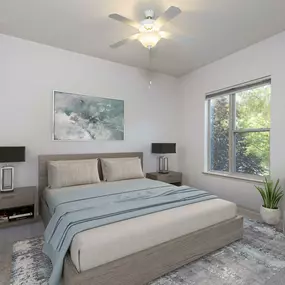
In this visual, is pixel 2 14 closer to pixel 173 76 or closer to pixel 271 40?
pixel 173 76

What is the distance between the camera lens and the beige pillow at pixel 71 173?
302 centimetres

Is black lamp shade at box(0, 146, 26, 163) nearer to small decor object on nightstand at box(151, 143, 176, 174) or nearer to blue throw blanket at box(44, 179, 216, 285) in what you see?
blue throw blanket at box(44, 179, 216, 285)

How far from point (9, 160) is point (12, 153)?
10cm

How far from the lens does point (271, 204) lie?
2.89m

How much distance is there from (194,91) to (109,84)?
1.84 meters

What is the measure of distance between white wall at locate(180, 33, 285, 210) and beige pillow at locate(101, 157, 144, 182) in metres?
1.42

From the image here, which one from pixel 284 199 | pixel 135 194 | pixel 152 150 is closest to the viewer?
pixel 135 194

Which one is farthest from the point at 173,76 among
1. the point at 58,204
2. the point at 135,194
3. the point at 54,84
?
the point at 58,204

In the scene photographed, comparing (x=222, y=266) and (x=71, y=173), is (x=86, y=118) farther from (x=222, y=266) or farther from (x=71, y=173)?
(x=222, y=266)

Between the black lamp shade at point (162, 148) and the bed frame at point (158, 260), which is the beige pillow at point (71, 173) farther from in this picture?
the bed frame at point (158, 260)

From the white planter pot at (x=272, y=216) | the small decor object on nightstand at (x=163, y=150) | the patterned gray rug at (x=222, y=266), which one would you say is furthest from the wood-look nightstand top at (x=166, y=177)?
the patterned gray rug at (x=222, y=266)

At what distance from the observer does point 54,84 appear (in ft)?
11.2

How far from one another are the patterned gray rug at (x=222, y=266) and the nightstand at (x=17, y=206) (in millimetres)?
419

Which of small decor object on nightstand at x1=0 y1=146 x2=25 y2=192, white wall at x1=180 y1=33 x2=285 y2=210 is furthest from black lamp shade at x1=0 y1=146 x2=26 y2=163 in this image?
white wall at x1=180 y1=33 x2=285 y2=210
